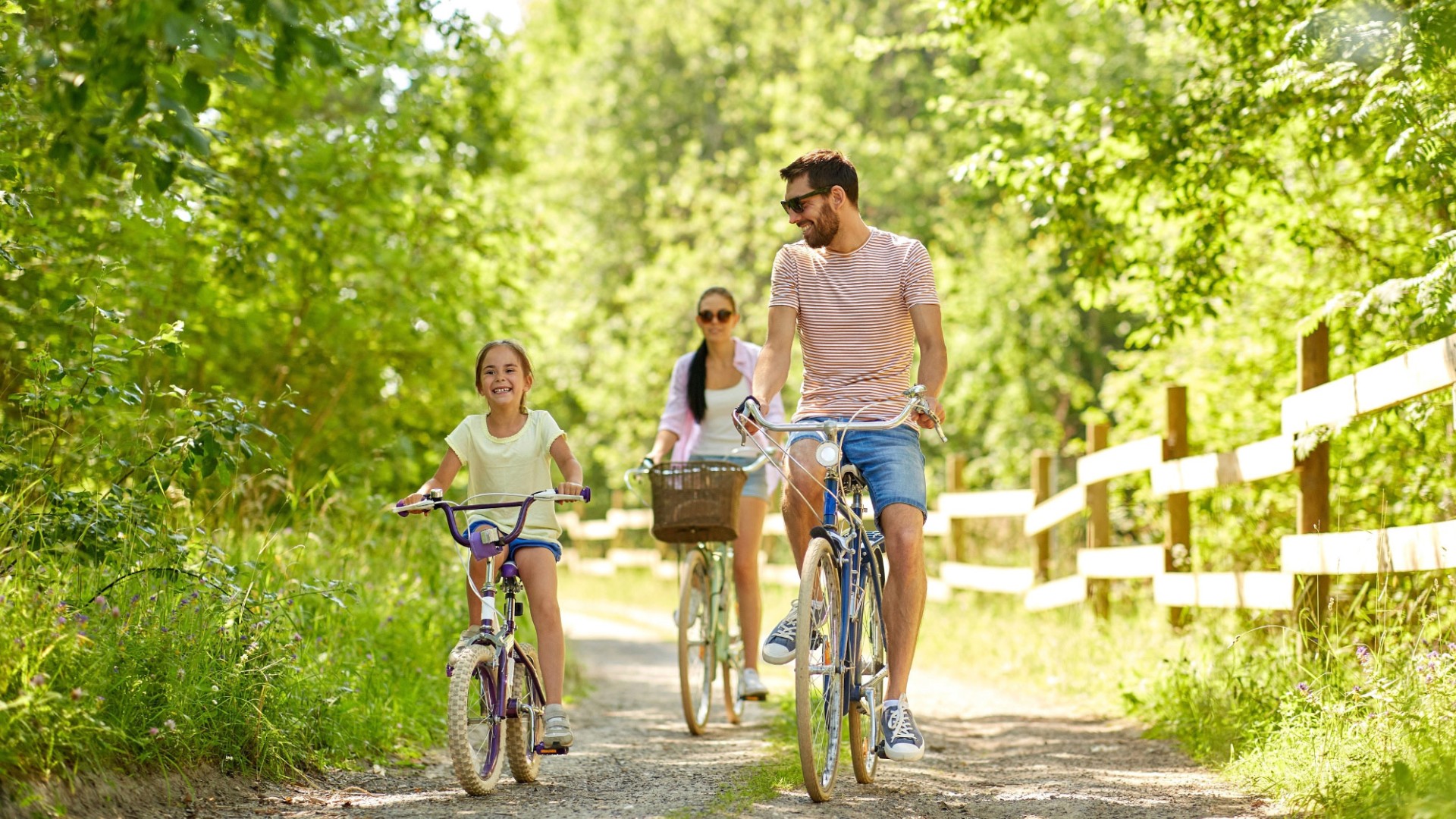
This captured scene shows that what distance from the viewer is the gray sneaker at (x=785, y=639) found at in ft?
15.5

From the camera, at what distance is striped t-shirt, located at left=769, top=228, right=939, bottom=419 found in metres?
4.98

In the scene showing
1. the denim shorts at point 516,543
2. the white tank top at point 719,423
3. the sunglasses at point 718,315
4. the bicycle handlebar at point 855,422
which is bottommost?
the denim shorts at point 516,543

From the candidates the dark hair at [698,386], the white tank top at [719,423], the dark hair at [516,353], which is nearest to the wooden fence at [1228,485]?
the white tank top at [719,423]

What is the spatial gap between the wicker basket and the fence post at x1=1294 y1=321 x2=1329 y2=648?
2541 millimetres

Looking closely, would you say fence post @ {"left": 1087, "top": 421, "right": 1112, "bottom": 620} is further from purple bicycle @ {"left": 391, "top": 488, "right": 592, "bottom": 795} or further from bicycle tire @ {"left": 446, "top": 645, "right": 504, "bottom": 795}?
bicycle tire @ {"left": 446, "top": 645, "right": 504, "bottom": 795}

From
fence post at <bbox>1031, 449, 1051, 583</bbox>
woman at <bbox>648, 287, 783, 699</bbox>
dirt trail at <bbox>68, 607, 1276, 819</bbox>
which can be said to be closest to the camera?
dirt trail at <bbox>68, 607, 1276, 819</bbox>

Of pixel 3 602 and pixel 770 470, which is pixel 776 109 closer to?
pixel 770 470

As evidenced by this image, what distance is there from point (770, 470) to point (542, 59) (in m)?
27.0

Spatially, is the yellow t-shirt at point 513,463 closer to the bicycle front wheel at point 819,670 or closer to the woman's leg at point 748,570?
the bicycle front wheel at point 819,670

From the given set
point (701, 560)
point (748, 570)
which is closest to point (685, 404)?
point (701, 560)

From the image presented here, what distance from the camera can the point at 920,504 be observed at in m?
4.92

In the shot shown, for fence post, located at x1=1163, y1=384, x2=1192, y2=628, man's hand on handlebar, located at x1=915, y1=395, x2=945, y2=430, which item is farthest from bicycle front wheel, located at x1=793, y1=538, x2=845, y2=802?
fence post, located at x1=1163, y1=384, x2=1192, y2=628

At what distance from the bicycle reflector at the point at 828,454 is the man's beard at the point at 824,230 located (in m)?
0.79

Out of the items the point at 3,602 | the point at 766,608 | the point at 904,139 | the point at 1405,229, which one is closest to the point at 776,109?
the point at 904,139
